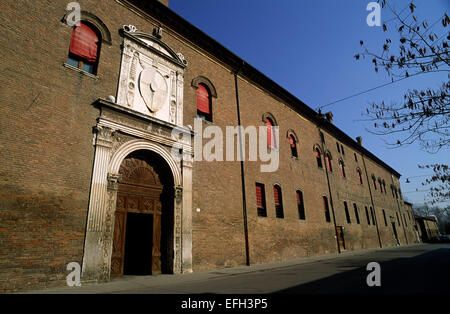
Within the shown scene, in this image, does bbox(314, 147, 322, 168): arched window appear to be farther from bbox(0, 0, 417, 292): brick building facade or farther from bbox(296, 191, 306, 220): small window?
bbox(0, 0, 417, 292): brick building facade

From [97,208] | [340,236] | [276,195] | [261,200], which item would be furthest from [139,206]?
[340,236]

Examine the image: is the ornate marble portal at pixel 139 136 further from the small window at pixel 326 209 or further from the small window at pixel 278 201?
the small window at pixel 326 209

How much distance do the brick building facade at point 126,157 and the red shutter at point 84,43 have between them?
0.21 ft

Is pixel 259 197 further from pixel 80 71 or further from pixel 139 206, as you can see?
pixel 80 71

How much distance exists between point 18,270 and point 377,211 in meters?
33.1

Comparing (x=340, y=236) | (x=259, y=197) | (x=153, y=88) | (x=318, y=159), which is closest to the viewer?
(x=153, y=88)

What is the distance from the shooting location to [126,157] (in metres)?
9.10

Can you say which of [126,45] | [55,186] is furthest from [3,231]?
[126,45]

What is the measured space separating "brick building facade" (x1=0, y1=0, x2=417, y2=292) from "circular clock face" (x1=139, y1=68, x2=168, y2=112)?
5cm

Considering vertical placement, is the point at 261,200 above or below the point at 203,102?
below

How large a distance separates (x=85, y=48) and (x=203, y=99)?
5.45 metres

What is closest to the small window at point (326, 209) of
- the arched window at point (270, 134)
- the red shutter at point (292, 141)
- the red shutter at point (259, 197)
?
the red shutter at point (292, 141)

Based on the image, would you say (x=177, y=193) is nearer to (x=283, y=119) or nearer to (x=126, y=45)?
(x=126, y=45)

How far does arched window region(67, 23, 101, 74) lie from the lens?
27.2ft
